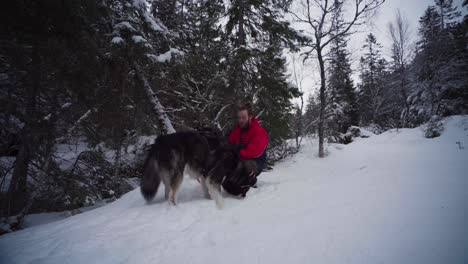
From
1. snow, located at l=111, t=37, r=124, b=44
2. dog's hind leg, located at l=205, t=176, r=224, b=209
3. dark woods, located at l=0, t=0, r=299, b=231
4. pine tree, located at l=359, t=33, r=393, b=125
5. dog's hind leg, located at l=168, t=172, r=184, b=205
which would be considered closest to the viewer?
dog's hind leg, located at l=168, t=172, r=184, b=205

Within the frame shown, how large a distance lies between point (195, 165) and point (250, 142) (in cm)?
111

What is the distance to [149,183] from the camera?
3.09 meters

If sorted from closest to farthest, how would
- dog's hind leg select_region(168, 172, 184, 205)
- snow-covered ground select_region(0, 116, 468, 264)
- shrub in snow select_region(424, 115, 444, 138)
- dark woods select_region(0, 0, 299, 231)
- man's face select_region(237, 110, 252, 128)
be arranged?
1. snow-covered ground select_region(0, 116, 468, 264)
2. dog's hind leg select_region(168, 172, 184, 205)
3. dark woods select_region(0, 0, 299, 231)
4. man's face select_region(237, 110, 252, 128)
5. shrub in snow select_region(424, 115, 444, 138)

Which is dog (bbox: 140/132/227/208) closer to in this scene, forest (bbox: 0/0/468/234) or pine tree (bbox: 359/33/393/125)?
forest (bbox: 0/0/468/234)

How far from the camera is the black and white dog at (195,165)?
3.10 meters

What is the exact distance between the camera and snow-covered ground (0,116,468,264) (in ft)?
4.65

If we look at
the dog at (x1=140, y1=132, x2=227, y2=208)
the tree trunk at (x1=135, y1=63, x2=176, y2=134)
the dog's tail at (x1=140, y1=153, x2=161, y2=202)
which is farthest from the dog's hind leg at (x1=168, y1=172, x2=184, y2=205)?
the tree trunk at (x1=135, y1=63, x2=176, y2=134)

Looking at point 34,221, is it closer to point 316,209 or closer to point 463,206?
point 316,209

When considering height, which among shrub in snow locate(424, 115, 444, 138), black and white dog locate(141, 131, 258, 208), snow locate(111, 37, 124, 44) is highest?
snow locate(111, 37, 124, 44)

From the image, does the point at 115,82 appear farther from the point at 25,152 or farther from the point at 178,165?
the point at 178,165

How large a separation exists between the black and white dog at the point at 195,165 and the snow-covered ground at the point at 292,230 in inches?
12.2

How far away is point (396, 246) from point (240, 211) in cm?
165

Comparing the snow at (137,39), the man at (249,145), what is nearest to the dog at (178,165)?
the man at (249,145)

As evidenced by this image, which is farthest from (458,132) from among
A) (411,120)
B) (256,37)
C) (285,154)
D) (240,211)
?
(240,211)
